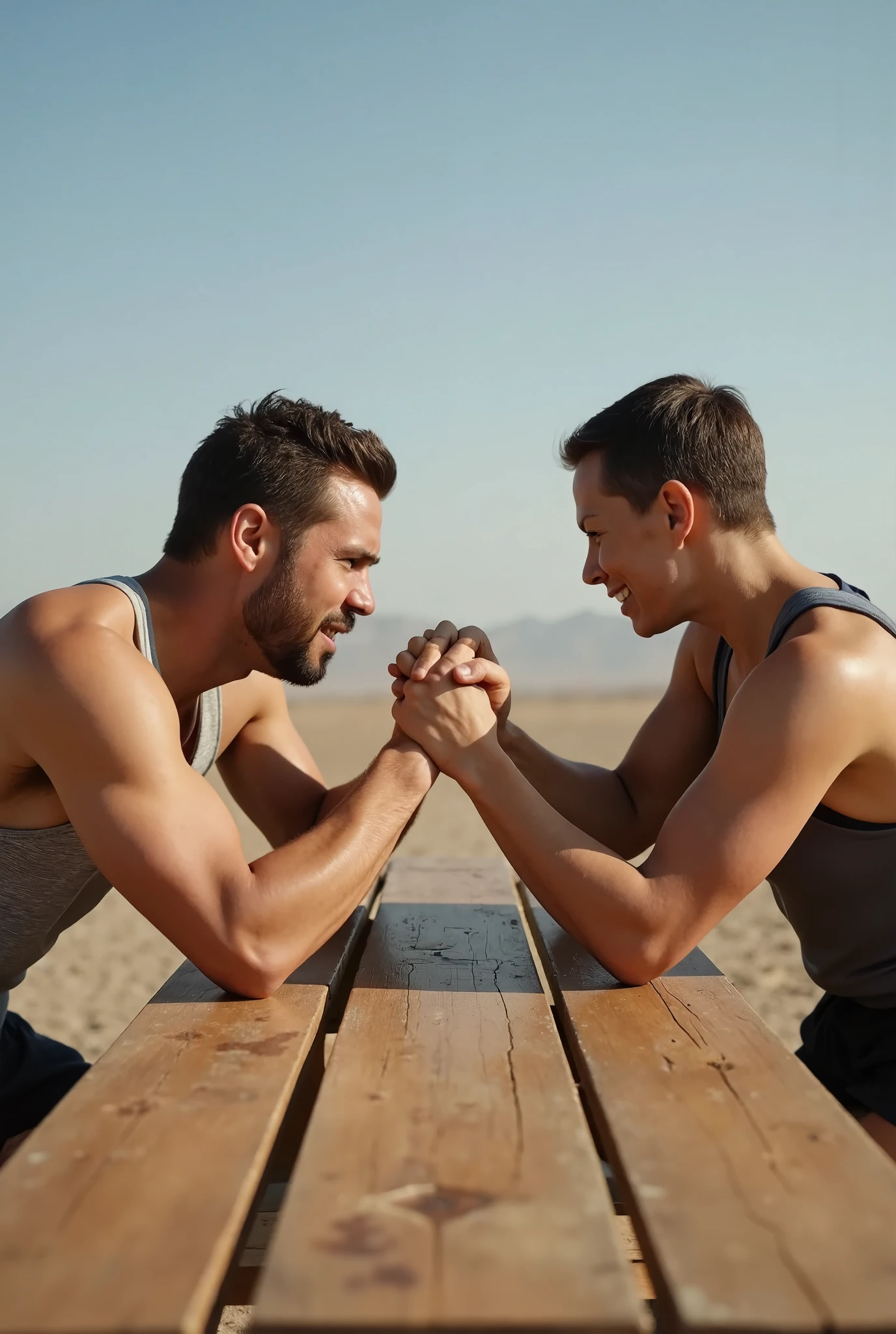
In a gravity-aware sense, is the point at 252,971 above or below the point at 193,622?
below

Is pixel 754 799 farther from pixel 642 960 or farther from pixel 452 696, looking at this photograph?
pixel 452 696

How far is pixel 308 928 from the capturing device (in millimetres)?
2371

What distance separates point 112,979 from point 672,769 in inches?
176

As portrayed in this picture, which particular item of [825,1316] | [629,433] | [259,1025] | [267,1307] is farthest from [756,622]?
[267,1307]

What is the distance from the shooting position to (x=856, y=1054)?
9.19 ft

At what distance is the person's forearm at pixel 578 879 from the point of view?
2.37 meters

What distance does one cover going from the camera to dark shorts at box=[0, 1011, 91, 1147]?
3.05 meters

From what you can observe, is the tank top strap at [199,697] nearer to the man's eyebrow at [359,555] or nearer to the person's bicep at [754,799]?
the man's eyebrow at [359,555]

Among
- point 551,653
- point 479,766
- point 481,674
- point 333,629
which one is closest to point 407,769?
point 479,766

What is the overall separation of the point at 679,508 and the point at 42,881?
1990mm

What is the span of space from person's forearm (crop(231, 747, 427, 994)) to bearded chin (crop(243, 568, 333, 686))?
26.0 inches

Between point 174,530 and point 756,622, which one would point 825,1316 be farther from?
point 174,530

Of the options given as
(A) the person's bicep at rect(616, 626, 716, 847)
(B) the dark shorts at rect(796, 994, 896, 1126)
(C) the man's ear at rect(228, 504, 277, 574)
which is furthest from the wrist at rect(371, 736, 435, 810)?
(B) the dark shorts at rect(796, 994, 896, 1126)

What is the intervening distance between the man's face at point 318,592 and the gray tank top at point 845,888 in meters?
1.32
